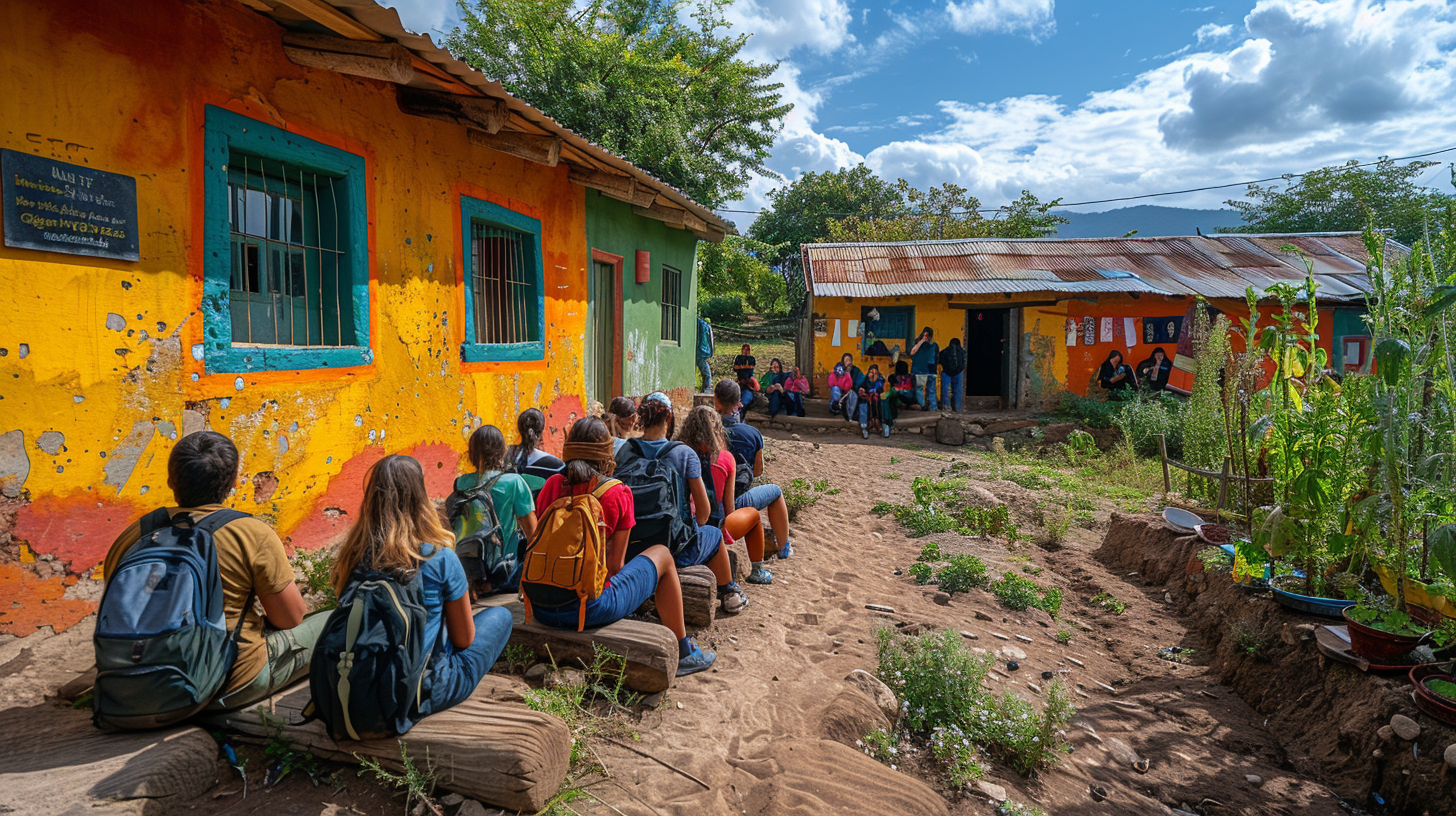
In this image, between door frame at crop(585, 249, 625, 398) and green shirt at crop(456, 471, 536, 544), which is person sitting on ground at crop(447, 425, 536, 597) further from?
door frame at crop(585, 249, 625, 398)

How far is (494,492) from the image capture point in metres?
3.79

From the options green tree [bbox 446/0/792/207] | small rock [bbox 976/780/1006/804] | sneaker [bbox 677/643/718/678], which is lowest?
small rock [bbox 976/780/1006/804]

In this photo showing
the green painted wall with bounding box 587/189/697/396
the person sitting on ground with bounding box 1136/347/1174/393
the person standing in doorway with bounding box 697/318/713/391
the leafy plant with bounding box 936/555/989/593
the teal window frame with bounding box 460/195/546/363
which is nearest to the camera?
the leafy plant with bounding box 936/555/989/593

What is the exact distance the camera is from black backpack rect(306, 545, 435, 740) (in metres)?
2.32

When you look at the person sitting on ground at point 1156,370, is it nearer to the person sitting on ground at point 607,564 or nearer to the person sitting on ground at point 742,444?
the person sitting on ground at point 742,444

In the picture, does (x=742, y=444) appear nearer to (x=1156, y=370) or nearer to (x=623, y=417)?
(x=623, y=417)

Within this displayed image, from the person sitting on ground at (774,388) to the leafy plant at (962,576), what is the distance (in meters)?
8.66

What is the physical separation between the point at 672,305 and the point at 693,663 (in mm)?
7608

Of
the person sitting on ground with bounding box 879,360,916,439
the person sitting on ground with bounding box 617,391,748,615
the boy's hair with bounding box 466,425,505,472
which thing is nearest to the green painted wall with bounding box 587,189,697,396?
the person sitting on ground with bounding box 879,360,916,439

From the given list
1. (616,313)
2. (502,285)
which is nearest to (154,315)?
(502,285)

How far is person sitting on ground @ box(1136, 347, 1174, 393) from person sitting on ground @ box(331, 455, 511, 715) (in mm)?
14668

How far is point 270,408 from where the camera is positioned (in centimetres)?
412

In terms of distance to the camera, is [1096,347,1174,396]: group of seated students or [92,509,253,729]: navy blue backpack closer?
[92,509,253,729]: navy blue backpack

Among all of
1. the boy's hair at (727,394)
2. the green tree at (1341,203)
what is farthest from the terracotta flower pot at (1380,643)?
the green tree at (1341,203)
